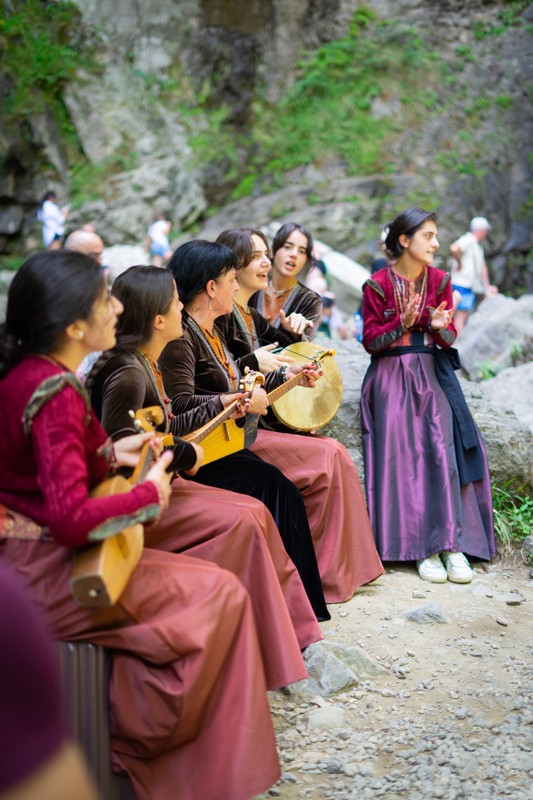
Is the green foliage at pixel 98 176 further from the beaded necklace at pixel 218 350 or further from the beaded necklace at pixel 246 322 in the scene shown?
the beaded necklace at pixel 218 350

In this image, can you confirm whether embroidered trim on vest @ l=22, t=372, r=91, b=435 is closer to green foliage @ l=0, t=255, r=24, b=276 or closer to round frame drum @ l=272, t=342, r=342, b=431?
round frame drum @ l=272, t=342, r=342, b=431

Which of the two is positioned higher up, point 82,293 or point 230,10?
point 230,10

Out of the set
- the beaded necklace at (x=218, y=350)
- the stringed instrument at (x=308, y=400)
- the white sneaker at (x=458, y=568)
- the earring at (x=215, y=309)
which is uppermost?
the earring at (x=215, y=309)

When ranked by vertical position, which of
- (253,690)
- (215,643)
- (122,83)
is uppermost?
(122,83)

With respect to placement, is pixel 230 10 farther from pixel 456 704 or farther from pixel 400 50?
pixel 456 704

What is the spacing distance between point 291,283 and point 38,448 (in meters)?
3.19

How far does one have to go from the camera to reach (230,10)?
50.1 ft

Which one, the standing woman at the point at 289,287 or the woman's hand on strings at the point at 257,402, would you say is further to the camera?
the standing woman at the point at 289,287

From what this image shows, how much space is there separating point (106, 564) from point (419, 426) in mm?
2919

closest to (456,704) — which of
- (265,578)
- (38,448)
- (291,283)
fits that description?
(265,578)

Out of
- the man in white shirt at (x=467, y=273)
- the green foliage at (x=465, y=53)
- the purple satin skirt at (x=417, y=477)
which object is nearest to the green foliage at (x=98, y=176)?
the green foliage at (x=465, y=53)

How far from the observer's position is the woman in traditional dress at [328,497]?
4.20 metres

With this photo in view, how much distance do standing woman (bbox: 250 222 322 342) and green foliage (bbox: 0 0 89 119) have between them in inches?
452

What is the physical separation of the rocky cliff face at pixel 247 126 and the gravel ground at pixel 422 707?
405 inches
